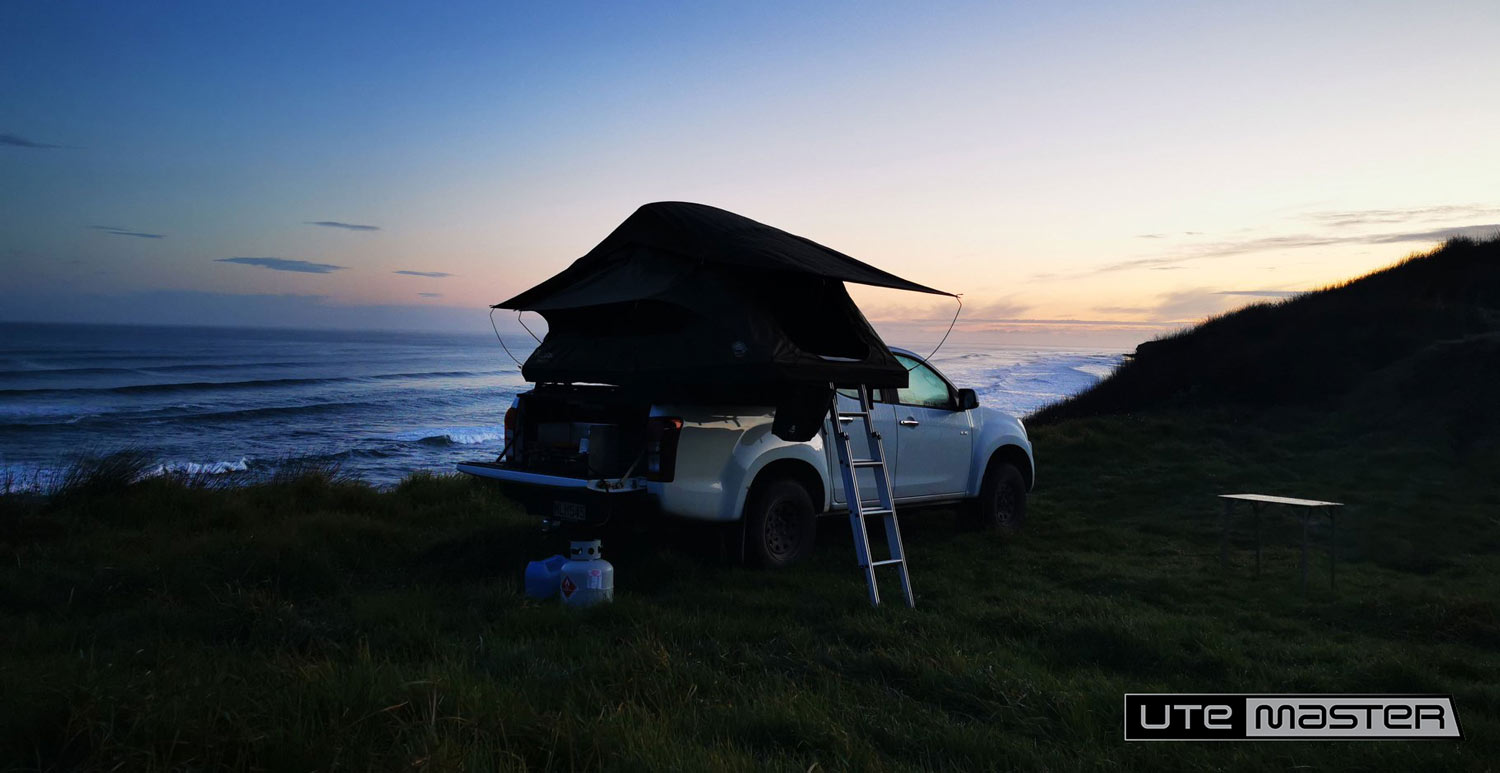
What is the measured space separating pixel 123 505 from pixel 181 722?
23.1 feet

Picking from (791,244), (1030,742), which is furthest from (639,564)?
(1030,742)

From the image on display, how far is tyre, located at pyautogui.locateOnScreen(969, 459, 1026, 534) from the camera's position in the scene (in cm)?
938

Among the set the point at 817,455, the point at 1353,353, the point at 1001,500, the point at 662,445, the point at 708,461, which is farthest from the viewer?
the point at 1353,353

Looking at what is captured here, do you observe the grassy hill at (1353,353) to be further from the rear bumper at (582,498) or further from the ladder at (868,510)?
the rear bumper at (582,498)

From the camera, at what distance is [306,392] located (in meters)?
37.7

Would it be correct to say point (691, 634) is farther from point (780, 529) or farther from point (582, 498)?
point (780, 529)

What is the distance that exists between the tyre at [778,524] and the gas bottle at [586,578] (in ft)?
4.28

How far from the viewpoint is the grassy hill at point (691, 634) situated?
330 cm

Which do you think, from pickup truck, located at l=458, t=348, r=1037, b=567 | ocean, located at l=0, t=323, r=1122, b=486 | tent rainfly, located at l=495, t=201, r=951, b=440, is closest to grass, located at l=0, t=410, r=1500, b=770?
pickup truck, located at l=458, t=348, r=1037, b=567

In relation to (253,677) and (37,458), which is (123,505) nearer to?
(253,677)

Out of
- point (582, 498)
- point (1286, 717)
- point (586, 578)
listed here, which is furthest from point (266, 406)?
point (1286, 717)

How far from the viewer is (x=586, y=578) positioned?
609cm

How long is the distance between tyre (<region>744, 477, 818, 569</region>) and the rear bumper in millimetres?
920

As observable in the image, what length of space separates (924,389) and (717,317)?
320 cm
